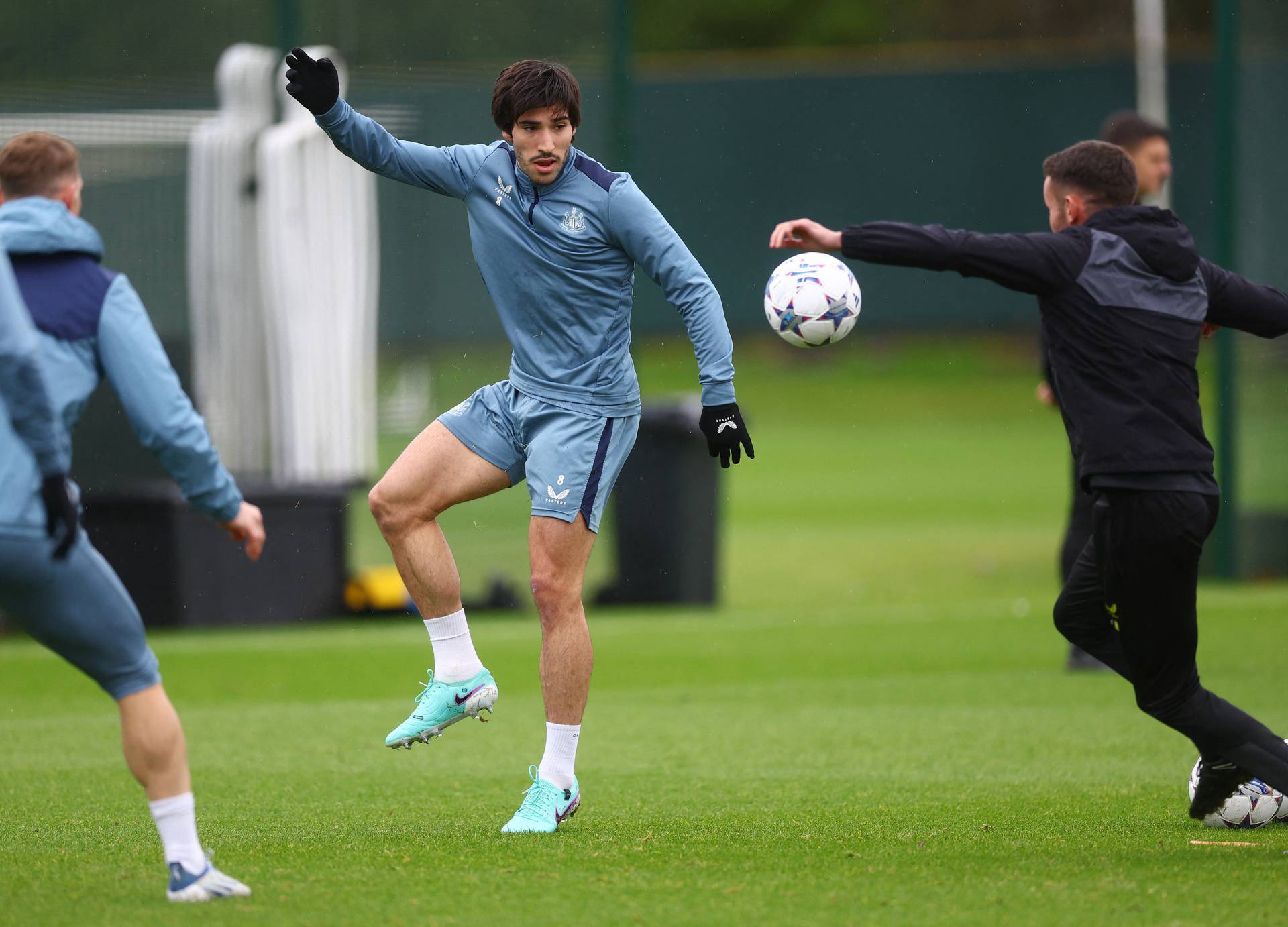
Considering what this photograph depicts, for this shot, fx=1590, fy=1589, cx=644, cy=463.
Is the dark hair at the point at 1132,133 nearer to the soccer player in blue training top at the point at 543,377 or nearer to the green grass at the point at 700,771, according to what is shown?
the green grass at the point at 700,771

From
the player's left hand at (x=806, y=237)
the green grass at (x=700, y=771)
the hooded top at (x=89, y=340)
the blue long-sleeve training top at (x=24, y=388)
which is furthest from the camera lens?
the player's left hand at (x=806, y=237)

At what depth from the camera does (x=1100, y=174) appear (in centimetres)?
504

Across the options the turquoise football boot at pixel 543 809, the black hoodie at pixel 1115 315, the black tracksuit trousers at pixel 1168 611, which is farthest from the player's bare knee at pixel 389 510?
the black tracksuit trousers at pixel 1168 611

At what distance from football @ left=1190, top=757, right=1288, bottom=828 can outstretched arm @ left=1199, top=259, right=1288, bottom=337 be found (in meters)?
1.46

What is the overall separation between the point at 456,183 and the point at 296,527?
592 centimetres

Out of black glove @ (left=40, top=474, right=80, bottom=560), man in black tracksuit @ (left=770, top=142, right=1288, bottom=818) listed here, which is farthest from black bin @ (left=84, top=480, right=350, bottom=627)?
man in black tracksuit @ (left=770, top=142, right=1288, bottom=818)

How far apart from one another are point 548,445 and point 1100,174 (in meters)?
2.04

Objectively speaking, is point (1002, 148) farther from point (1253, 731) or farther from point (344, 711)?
point (1253, 731)

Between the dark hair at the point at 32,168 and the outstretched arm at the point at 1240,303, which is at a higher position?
the dark hair at the point at 32,168

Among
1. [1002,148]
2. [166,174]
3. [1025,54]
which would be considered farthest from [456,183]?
[1025,54]

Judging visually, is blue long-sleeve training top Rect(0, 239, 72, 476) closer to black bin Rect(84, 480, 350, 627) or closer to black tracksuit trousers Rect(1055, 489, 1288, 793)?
black tracksuit trousers Rect(1055, 489, 1288, 793)

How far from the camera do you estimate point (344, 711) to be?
8367mm

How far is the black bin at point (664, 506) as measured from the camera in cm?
1170

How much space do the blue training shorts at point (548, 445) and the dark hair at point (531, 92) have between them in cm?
97
